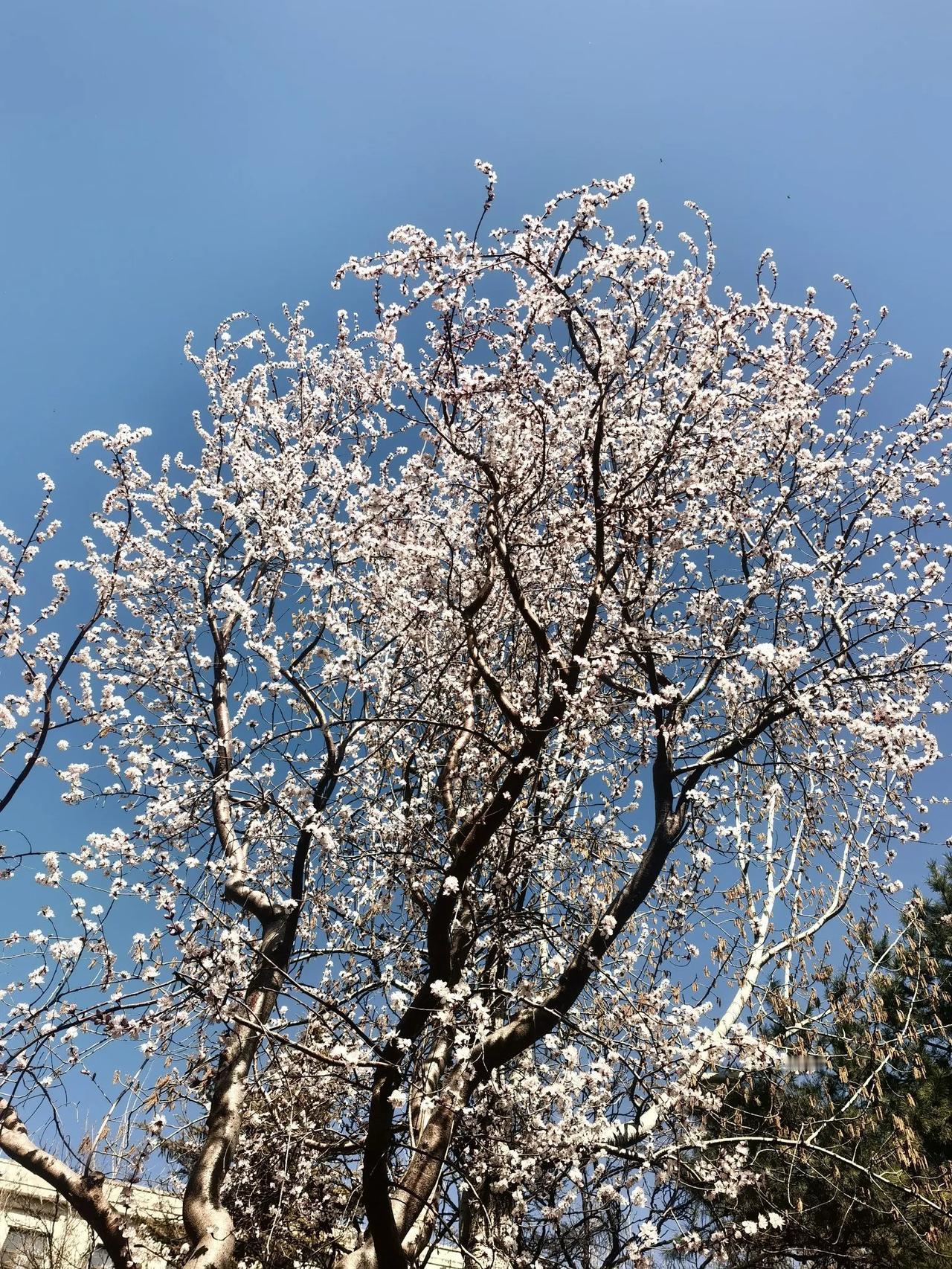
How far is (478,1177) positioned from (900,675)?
4.77 m

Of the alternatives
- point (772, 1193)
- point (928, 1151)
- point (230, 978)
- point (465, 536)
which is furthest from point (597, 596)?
point (928, 1151)

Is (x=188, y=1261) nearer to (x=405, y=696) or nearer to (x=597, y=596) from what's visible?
(x=405, y=696)

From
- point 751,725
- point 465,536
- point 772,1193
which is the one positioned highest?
point 465,536

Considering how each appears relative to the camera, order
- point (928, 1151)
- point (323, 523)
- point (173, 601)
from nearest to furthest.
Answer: point (323, 523) < point (173, 601) < point (928, 1151)

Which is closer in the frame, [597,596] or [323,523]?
[597,596]

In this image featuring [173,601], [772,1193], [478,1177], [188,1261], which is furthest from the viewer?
[772,1193]

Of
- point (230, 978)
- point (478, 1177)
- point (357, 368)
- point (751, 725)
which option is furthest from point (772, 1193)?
point (357, 368)

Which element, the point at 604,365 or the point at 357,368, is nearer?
the point at 604,365

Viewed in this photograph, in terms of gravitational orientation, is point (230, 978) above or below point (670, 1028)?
above

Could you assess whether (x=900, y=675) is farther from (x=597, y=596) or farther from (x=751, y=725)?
(x=597, y=596)

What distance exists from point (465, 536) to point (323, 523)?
1385 mm

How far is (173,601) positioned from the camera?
7.87m

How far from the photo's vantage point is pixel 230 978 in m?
4.79

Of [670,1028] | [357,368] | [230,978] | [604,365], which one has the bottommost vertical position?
[670,1028]
